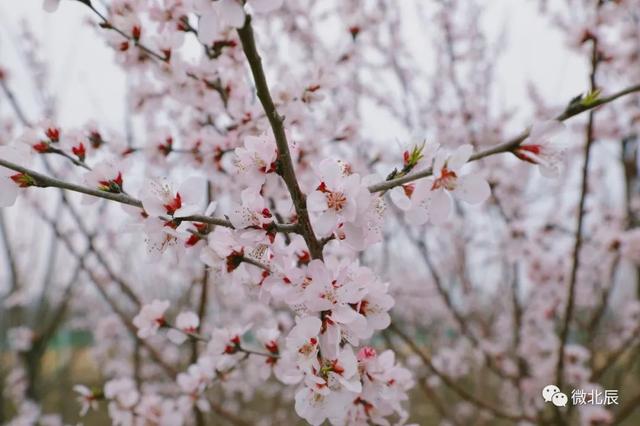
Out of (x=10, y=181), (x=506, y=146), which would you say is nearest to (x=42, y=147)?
(x=10, y=181)

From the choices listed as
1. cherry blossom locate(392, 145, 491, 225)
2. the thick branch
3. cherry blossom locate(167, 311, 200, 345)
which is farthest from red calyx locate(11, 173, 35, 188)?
cherry blossom locate(392, 145, 491, 225)

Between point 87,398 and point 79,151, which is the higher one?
point 79,151

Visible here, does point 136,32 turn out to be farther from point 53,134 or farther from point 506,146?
point 506,146

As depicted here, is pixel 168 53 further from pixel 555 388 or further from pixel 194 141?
pixel 555 388

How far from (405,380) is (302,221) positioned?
559 mm

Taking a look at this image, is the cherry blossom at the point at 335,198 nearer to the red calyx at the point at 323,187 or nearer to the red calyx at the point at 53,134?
the red calyx at the point at 323,187

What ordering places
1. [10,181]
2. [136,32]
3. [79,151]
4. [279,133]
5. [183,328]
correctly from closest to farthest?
[279,133], [10,181], [79,151], [183,328], [136,32]

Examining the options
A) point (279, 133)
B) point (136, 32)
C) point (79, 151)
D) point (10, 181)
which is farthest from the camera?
point (136, 32)

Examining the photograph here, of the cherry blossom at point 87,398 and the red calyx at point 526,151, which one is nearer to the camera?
the red calyx at point 526,151

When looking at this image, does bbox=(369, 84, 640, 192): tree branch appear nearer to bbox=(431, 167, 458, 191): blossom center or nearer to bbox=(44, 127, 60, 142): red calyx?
bbox=(431, 167, 458, 191): blossom center

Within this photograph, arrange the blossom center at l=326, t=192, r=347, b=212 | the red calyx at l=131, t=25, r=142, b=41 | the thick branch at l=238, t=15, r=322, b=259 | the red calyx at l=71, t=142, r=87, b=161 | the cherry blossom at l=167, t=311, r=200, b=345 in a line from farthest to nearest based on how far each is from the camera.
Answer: the red calyx at l=131, t=25, r=142, b=41, the cherry blossom at l=167, t=311, r=200, b=345, the red calyx at l=71, t=142, r=87, b=161, the blossom center at l=326, t=192, r=347, b=212, the thick branch at l=238, t=15, r=322, b=259

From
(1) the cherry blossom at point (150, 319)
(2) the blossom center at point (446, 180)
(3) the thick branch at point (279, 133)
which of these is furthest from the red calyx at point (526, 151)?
(1) the cherry blossom at point (150, 319)

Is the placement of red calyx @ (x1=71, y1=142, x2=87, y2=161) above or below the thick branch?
above

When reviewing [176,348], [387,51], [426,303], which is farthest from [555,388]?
[426,303]
